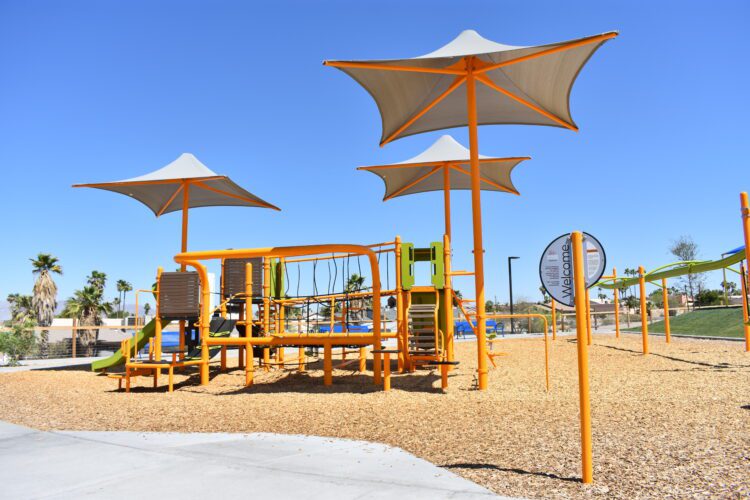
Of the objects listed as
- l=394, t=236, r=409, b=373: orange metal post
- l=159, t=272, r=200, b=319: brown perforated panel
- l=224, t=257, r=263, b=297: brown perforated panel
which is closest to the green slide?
l=159, t=272, r=200, b=319: brown perforated panel

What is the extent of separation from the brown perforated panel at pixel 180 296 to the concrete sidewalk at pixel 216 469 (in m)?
4.91

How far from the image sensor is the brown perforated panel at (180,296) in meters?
11.1

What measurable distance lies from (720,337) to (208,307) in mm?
19044

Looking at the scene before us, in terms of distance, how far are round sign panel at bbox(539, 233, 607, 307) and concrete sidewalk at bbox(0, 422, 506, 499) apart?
1652 mm

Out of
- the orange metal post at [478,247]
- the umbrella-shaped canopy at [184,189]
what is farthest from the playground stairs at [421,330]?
the umbrella-shaped canopy at [184,189]

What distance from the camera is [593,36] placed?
8.07 meters

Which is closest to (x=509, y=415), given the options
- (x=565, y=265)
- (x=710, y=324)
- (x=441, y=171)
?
(x=565, y=265)

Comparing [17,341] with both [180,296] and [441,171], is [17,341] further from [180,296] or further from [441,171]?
[441,171]

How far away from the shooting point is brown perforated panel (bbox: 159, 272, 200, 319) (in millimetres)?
11062

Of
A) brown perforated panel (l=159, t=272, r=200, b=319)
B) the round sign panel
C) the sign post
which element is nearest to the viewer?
the sign post

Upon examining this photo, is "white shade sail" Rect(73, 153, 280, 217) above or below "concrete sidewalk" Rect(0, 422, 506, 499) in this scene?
above

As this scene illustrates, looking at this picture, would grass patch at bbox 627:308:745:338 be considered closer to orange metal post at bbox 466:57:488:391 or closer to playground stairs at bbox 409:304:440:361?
playground stairs at bbox 409:304:440:361

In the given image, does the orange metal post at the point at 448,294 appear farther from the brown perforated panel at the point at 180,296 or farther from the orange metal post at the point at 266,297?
the brown perforated panel at the point at 180,296

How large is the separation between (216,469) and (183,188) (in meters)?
11.5
